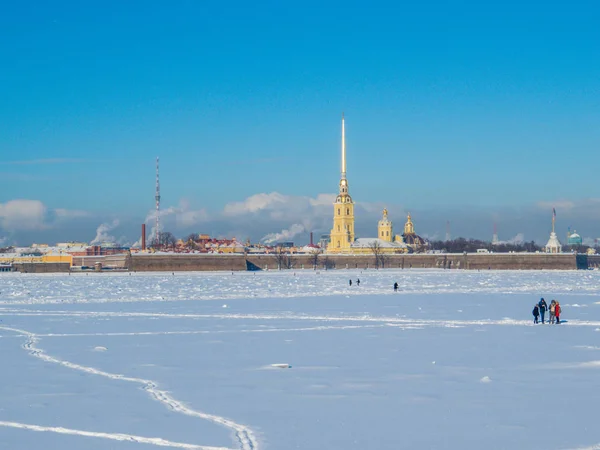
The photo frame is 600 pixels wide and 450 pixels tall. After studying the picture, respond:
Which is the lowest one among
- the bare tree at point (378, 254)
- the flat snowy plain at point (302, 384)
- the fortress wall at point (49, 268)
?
the flat snowy plain at point (302, 384)

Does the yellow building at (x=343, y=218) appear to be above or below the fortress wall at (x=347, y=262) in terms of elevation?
above

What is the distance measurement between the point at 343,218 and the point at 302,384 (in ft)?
382

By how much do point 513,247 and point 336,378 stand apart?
15931 centimetres

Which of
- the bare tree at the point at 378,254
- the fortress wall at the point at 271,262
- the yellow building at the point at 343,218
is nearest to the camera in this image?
the fortress wall at the point at 271,262

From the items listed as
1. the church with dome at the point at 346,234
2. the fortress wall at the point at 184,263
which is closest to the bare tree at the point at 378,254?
the church with dome at the point at 346,234

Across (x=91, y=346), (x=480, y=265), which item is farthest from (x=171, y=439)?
(x=480, y=265)

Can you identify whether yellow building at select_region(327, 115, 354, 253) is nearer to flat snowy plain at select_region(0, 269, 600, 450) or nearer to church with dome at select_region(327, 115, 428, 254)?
church with dome at select_region(327, 115, 428, 254)

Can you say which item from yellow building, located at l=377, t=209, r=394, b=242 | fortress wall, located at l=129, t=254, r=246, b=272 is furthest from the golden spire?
fortress wall, located at l=129, t=254, r=246, b=272

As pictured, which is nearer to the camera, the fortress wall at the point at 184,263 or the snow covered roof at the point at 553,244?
the fortress wall at the point at 184,263

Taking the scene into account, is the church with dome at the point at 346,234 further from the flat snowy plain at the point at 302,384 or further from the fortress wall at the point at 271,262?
the flat snowy plain at the point at 302,384

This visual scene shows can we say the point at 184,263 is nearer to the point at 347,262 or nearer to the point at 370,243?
the point at 347,262

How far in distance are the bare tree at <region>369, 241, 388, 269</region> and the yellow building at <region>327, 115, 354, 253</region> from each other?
15.5 ft

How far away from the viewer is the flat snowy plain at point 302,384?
27.2 ft

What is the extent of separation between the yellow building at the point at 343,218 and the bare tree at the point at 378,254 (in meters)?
4.74
